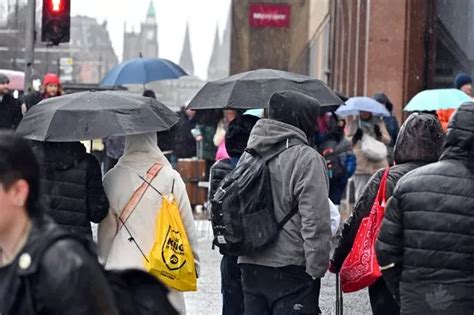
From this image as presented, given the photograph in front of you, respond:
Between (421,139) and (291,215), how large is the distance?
886 millimetres

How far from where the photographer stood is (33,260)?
3594 millimetres

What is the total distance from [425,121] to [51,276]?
4253 millimetres

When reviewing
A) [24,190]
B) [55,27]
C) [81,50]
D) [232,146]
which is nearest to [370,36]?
[55,27]

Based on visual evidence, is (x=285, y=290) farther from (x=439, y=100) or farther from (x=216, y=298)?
(x=439, y=100)

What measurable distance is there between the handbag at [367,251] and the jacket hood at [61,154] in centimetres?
173

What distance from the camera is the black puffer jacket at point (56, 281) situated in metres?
3.54

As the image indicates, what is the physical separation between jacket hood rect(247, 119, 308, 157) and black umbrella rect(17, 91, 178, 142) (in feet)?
2.28

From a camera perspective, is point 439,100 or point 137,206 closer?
point 137,206

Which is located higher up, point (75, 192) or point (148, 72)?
point (148, 72)

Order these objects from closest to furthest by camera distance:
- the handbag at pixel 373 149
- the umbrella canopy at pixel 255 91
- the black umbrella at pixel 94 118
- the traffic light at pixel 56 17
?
the black umbrella at pixel 94 118 < the umbrella canopy at pixel 255 91 < the handbag at pixel 373 149 < the traffic light at pixel 56 17

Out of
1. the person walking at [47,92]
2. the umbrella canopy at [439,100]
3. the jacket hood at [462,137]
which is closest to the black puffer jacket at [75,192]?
the jacket hood at [462,137]

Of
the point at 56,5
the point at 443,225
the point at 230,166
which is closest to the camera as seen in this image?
the point at 443,225

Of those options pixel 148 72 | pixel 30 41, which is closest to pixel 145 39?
pixel 148 72

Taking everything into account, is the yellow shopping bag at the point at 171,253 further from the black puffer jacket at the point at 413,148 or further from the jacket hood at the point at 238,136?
the jacket hood at the point at 238,136
